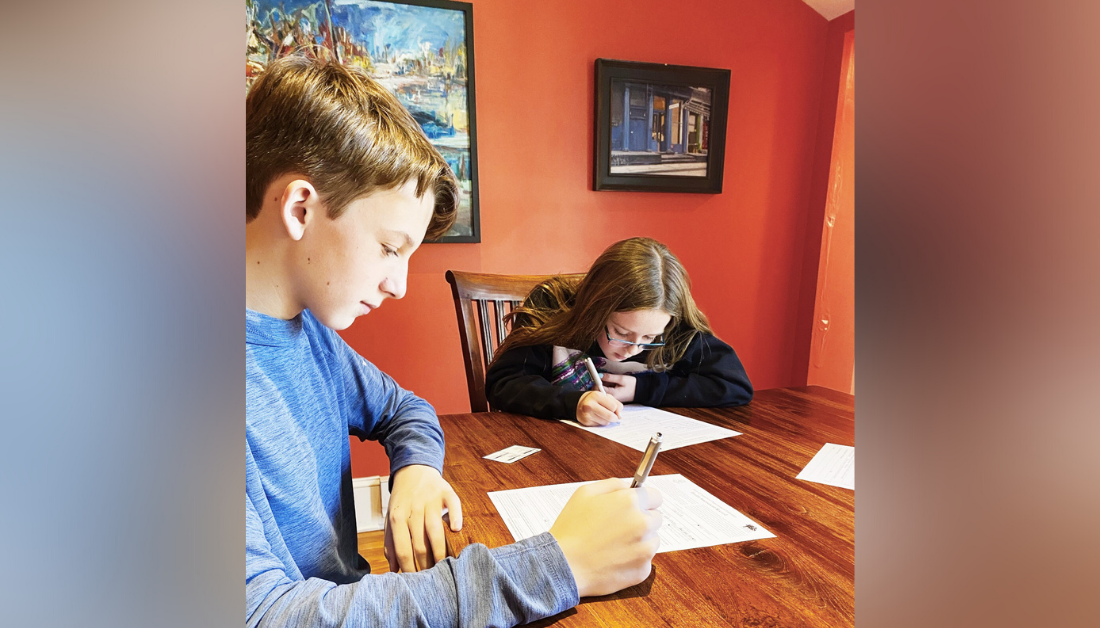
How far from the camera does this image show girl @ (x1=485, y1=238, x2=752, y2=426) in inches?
47.4

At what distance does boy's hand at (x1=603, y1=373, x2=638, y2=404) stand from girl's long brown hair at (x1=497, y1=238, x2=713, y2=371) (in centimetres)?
19

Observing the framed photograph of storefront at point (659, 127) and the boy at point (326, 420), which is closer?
the boy at point (326, 420)

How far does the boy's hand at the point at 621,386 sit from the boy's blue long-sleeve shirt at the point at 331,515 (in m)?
0.45

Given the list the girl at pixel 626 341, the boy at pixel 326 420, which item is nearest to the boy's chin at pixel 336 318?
the boy at pixel 326 420

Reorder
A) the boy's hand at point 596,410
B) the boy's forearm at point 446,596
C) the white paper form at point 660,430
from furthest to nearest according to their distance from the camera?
1. the boy's hand at point 596,410
2. the white paper form at point 660,430
3. the boy's forearm at point 446,596

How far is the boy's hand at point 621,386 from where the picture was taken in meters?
1.20

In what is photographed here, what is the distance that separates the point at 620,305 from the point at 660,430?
0.48m

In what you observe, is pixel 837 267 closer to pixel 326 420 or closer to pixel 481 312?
pixel 481 312

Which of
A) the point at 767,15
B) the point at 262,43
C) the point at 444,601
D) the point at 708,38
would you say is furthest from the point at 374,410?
the point at 767,15

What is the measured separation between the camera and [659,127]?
2299 millimetres

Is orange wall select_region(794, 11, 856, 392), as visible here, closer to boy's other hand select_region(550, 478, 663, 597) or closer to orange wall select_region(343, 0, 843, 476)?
orange wall select_region(343, 0, 843, 476)

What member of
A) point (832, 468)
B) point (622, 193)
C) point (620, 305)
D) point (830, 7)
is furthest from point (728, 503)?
point (830, 7)

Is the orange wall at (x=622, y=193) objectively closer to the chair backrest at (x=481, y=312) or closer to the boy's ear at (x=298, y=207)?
the chair backrest at (x=481, y=312)
